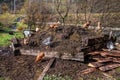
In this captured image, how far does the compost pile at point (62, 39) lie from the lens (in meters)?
8.70

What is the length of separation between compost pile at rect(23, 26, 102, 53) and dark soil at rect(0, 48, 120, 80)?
60 cm

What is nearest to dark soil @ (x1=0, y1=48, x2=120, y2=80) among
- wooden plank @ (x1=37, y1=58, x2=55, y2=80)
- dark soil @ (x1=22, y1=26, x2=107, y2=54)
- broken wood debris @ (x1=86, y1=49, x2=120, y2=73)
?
wooden plank @ (x1=37, y1=58, x2=55, y2=80)

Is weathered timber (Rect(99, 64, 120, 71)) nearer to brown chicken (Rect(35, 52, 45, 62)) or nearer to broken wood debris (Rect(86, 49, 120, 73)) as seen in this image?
broken wood debris (Rect(86, 49, 120, 73))

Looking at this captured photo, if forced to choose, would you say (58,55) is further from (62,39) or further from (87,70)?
(87,70)

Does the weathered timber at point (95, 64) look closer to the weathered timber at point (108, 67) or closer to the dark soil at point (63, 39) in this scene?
the weathered timber at point (108, 67)

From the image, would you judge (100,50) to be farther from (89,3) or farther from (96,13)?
(96,13)

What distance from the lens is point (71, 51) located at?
829cm

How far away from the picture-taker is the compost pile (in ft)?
28.5

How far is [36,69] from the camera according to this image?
7.89 m

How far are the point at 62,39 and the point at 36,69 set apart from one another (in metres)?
2.04

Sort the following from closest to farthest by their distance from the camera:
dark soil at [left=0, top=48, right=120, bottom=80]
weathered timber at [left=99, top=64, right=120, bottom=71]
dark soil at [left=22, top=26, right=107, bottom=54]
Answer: dark soil at [left=0, top=48, right=120, bottom=80], weathered timber at [left=99, top=64, right=120, bottom=71], dark soil at [left=22, top=26, right=107, bottom=54]

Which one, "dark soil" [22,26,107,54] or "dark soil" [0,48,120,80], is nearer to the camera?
"dark soil" [0,48,120,80]

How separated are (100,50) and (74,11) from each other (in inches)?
487

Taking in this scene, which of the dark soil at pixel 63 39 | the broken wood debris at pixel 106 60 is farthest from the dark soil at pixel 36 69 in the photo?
the dark soil at pixel 63 39
